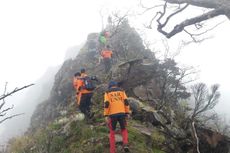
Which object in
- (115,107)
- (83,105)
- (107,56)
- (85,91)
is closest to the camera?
(115,107)

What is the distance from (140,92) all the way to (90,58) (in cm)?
901

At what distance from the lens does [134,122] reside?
13289 mm

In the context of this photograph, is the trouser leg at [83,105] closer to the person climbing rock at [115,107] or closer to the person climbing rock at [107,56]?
the person climbing rock at [115,107]

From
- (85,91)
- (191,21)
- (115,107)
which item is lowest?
(115,107)

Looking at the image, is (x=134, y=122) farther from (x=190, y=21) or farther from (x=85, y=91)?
(x=190, y=21)

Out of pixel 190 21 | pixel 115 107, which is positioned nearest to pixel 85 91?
pixel 115 107

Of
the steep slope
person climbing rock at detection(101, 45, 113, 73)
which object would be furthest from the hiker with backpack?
person climbing rock at detection(101, 45, 113, 73)

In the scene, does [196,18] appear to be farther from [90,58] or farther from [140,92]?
[90,58]

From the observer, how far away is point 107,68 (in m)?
20.5

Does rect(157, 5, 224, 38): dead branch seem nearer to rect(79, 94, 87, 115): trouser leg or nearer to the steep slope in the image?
the steep slope

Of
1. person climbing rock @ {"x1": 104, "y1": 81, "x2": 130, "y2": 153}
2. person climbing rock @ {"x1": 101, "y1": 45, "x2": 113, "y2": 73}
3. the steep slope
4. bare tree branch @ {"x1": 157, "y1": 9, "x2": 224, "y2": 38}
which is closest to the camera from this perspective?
bare tree branch @ {"x1": 157, "y1": 9, "x2": 224, "y2": 38}

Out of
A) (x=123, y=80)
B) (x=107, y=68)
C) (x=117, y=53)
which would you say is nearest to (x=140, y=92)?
(x=123, y=80)

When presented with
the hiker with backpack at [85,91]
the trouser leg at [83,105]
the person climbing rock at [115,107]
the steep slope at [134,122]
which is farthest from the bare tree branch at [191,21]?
the trouser leg at [83,105]

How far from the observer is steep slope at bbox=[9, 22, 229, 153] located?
36.0 feet
